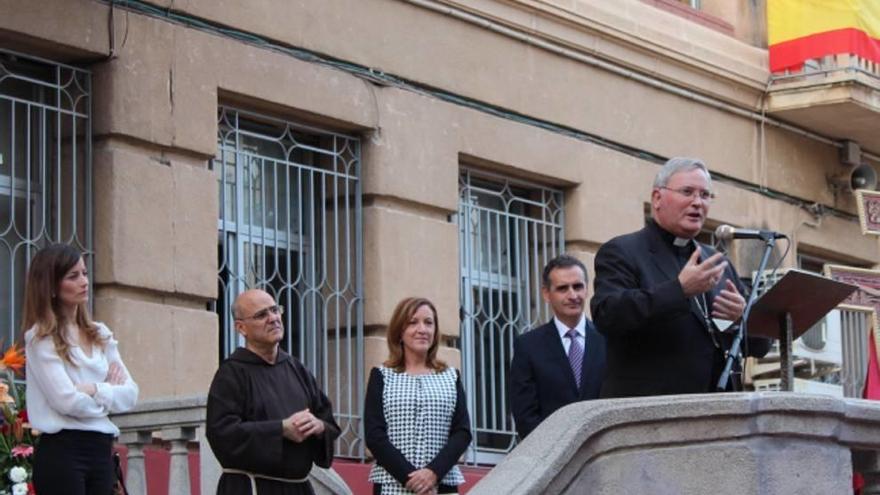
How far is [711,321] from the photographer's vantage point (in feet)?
26.7

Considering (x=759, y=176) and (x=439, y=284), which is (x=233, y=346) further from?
(x=759, y=176)

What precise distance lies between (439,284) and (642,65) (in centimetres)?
329

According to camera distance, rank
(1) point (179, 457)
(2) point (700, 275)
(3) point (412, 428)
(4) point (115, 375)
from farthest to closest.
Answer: (1) point (179, 457) < (3) point (412, 428) < (4) point (115, 375) < (2) point (700, 275)

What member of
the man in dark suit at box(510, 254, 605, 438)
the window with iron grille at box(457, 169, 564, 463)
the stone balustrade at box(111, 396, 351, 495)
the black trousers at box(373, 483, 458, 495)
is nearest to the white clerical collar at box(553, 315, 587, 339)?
the man in dark suit at box(510, 254, 605, 438)

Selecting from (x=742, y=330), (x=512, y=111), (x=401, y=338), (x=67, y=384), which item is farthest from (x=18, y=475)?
(x=512, y=111)

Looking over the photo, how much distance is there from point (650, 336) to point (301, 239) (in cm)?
559

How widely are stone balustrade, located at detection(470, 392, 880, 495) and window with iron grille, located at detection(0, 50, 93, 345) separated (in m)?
4.69

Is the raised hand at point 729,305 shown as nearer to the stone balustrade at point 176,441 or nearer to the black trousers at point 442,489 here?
the black trousers at point 442,489

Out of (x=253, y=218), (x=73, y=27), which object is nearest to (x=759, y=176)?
(x=253, y=218)

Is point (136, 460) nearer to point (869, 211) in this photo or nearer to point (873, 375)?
point (869, 211)

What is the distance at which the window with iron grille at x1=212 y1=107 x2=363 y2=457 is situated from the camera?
12.8m

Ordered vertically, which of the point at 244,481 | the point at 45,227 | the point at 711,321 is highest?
the point at 45,227

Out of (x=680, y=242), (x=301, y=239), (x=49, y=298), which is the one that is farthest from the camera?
(x=301, y=239)

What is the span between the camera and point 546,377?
1011 centimetres
